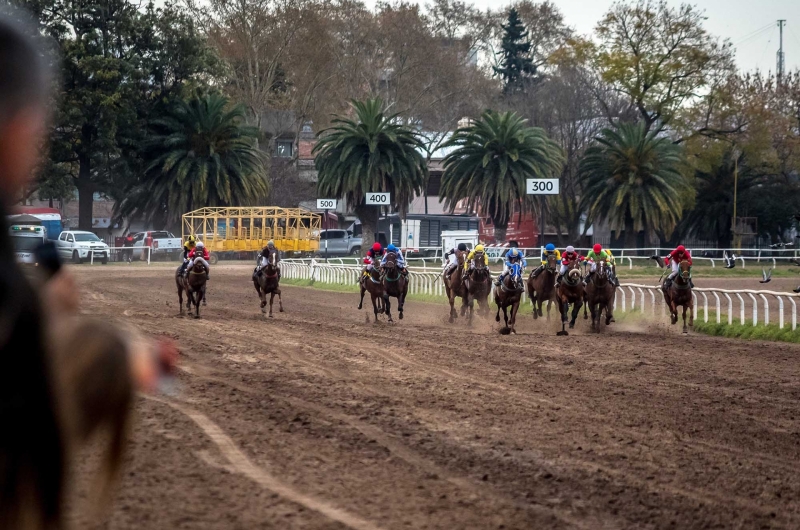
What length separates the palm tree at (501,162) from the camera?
168ft

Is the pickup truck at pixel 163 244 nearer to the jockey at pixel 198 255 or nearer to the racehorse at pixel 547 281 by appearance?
the jockey at pixel 198 255

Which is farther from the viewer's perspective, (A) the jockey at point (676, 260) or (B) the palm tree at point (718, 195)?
(B) the palm tree at point (718, 195)

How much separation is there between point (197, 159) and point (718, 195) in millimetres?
29460

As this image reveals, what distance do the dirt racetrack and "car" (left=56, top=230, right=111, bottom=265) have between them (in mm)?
38319

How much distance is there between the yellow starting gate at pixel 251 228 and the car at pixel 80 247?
444 centimetres

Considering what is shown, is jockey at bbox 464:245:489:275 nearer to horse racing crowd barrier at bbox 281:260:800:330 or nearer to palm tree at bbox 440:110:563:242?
Result: horse racing crowd barrier at bbox 281:260:800:330

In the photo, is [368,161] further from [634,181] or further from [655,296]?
[655,296]

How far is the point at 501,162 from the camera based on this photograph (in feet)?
166

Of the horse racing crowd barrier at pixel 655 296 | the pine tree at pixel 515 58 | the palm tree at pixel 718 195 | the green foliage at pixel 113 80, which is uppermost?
the pine tree at pixel 515 58

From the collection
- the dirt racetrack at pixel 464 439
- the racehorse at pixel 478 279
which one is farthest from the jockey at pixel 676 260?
the dirt racetrack at pixel 464 439

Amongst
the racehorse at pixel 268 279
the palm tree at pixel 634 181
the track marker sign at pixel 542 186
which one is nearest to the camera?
the racehorse at pixel 268 279

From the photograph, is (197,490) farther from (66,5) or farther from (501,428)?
(66,5)

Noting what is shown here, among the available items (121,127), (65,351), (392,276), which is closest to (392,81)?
(121,127)

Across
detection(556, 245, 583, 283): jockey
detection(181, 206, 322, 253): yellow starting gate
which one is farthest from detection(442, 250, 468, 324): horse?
detection(181, 206, 322, 253): yellow starting gate
